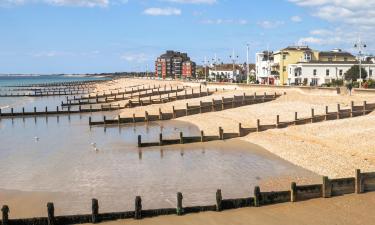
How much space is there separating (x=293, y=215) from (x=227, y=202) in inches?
109

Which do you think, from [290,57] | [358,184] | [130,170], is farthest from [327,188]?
[290,57]

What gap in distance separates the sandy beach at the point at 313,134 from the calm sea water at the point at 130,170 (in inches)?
55.6

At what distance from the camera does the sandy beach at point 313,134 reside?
94.5 feet

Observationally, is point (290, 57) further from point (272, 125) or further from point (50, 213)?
point (50, 213)

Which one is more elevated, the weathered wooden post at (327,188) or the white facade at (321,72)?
the white facade at (321,72)

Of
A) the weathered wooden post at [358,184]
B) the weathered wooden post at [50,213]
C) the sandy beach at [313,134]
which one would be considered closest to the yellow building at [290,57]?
the sandy beach at [313,134]

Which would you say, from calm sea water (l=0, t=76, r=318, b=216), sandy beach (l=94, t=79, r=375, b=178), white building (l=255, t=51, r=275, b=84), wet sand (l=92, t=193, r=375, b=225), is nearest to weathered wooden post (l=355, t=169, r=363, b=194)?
wet sand (l=92, t=193, r=375, b=225)

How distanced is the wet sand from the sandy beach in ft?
16.0

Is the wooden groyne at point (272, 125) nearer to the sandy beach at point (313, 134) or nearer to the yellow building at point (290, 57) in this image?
the sandy beach at point (313, 134)

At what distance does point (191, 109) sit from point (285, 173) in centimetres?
3460

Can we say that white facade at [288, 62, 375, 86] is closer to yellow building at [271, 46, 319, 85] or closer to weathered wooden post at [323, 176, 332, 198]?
yellow building at [271, 46, 319, 85]

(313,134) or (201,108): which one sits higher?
(201,108)

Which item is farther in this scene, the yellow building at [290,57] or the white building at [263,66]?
the white building at [263,66]

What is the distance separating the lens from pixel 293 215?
20391mm
